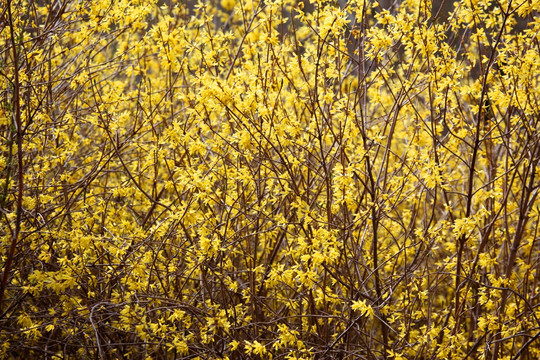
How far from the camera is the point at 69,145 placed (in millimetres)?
3422

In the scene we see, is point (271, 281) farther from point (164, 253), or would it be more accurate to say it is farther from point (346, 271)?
point (164, 253)

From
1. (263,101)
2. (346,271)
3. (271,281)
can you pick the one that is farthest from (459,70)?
(271,281)

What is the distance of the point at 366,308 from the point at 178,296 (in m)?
1.22

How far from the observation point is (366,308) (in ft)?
8.35

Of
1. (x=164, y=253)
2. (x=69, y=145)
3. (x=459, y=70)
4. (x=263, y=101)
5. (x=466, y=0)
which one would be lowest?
(x=164, y=253)

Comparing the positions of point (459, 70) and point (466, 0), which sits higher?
point (466, 0)

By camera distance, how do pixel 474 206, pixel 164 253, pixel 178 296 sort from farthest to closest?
1. pixel 474 206
2. pixel 164 253
3. pixel 178 296

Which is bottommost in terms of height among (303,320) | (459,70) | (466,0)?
(303,320)

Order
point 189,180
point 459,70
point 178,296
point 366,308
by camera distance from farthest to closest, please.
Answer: point 178,296, point 459,70, point 189,180, point 366,308

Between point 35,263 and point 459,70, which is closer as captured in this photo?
point 459,70

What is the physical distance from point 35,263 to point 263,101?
172 centimetres

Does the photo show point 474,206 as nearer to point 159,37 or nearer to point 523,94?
point 523,94

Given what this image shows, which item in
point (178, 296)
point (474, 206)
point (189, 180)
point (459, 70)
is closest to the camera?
point (189, 180)

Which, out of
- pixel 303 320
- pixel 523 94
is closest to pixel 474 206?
pixel 523 94
